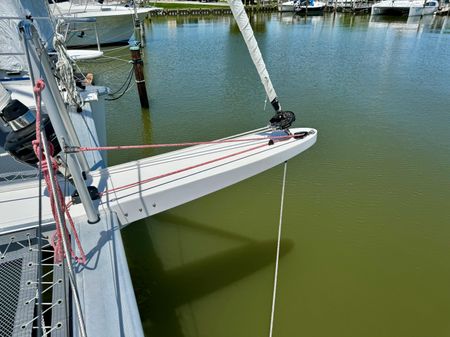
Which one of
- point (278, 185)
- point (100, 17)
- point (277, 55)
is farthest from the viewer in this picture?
point (100, 17)

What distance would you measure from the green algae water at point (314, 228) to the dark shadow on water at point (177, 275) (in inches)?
0.7

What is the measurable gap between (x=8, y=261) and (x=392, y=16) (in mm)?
49643

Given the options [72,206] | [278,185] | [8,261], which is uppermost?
[72,206]

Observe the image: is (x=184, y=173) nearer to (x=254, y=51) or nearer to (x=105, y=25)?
(x=254, y=51)

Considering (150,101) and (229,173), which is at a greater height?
(229,173)

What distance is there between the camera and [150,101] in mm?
12117

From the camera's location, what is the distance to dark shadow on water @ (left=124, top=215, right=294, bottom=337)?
4.34 m

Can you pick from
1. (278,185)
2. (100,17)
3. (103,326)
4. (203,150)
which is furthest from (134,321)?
(100,17)

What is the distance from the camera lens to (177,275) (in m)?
4.89

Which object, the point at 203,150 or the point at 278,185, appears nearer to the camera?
the point at 203,150

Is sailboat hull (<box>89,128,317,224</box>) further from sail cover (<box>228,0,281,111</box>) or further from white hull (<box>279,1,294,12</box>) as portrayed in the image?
white hull (<box>279,1,294,12</box>)

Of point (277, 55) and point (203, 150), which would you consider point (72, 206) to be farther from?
point (277, 55)

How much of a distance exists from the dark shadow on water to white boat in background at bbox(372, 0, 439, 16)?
150 ft

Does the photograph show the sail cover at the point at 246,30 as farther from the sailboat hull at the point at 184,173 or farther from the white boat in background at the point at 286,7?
the white boat in background at the point at 286,7
